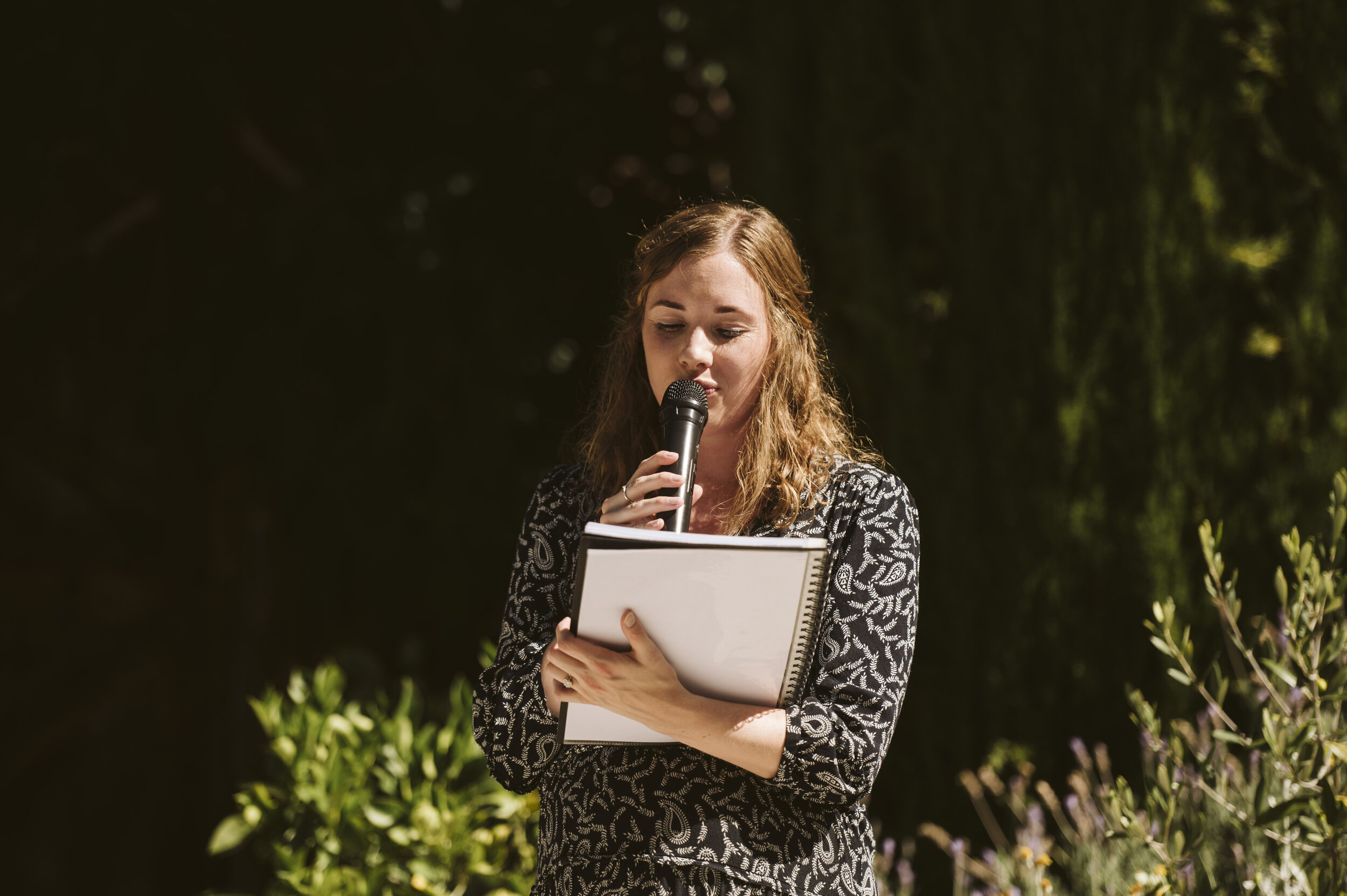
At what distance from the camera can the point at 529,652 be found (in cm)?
147

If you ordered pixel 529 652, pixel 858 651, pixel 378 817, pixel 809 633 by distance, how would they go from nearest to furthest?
pixel 809 633, pixel 858 651, pixel 529 652, pixel 378 817

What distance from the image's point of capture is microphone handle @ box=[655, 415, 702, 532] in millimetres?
1275

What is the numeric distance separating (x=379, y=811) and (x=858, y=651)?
1729 mm

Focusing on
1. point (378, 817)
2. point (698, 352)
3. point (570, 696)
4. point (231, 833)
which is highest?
point (698, 352)

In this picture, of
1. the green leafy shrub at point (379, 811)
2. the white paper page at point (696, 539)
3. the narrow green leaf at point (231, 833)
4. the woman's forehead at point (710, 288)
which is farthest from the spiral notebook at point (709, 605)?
the narrow green leaf at point (231, 833)

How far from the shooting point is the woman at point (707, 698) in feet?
4.17

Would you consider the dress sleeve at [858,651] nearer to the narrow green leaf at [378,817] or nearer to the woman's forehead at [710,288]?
the woman's forehead at [710,288]

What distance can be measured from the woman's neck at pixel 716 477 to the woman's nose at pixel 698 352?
151mm

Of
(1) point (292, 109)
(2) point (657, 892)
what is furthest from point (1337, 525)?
(1) point (292, 109)

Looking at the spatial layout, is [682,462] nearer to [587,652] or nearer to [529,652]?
[587,652]

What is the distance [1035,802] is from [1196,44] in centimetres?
246

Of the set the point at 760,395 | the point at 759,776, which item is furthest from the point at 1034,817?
the point at 760,395

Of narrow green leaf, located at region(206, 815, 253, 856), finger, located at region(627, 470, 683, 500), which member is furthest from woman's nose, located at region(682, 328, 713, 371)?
narrow green leaf, located at region(206, 815, 253, 856)

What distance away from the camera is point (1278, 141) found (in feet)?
10.2
